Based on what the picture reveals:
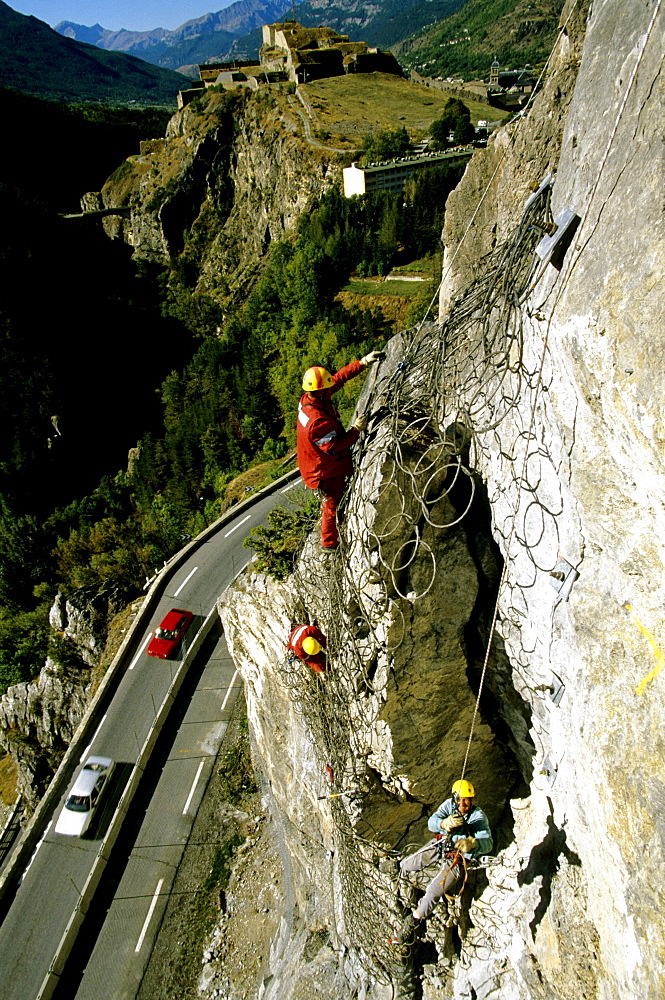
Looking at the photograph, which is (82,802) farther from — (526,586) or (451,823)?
(526,586)

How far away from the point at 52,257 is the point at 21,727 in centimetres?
6464

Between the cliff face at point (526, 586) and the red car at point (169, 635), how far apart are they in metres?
10.6

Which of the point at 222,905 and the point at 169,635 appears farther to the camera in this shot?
the point at 169,635

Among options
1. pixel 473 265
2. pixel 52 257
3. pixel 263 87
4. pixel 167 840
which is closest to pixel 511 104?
pixel 263 87

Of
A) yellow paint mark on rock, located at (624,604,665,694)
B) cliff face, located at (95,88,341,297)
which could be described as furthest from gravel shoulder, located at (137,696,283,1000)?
cliff face, located at (95,88,341,297)

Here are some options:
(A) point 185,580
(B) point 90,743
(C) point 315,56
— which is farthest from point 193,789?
(C) point 315,56

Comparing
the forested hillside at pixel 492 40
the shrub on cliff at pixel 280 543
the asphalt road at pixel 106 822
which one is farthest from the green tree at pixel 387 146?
the forested hillside at pixel 492 40

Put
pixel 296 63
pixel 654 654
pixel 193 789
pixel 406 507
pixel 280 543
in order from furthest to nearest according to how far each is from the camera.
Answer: pixel 296 63 < pixel 193 789 < pixel 280 543 < pixel 406 507 < pixel 654 654

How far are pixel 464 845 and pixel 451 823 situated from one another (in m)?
0.22

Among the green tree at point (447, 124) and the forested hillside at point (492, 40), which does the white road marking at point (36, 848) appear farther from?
the forested hillside at point (492, 40)

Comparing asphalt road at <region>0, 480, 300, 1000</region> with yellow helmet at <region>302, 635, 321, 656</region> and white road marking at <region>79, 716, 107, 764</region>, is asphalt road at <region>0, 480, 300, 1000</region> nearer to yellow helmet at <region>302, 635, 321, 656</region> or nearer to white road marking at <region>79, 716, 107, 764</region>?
white road marking at <region>79, 716, 107, 764</region>

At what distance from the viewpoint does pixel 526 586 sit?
5492 millimetres

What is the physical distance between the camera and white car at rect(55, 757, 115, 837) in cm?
1510

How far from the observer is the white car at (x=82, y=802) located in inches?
595
